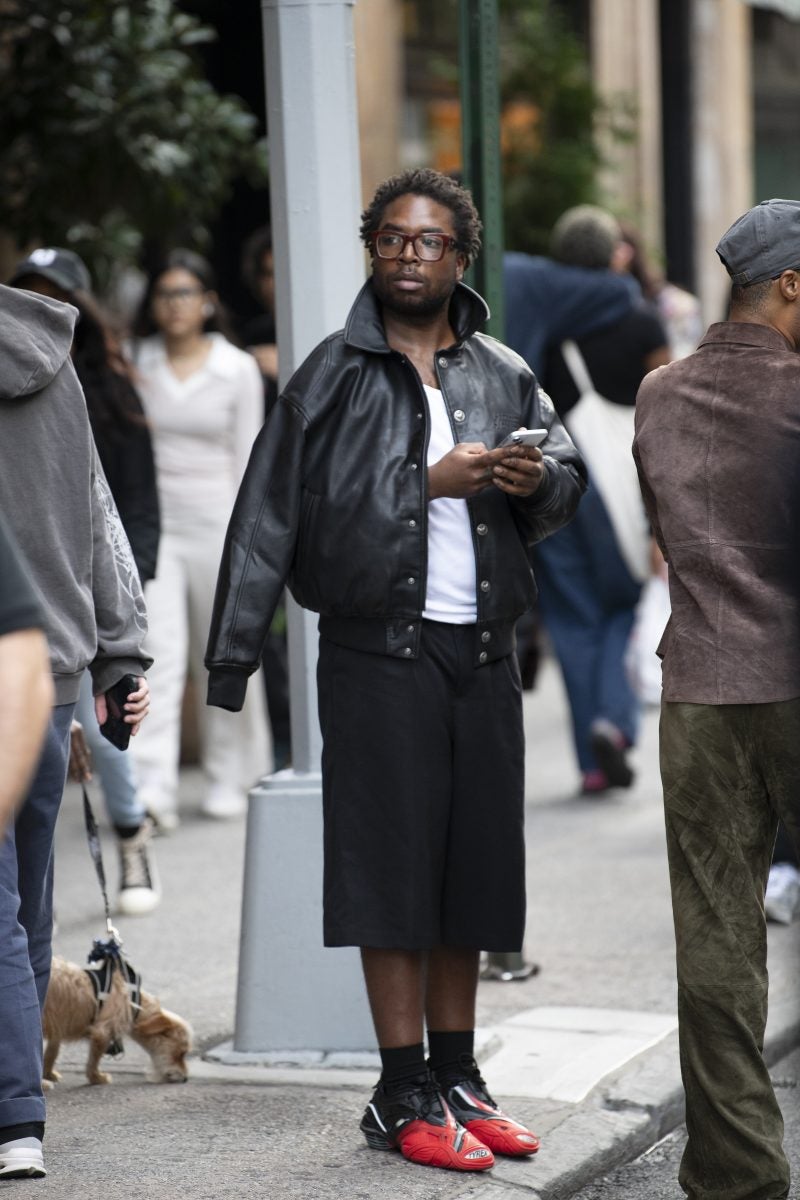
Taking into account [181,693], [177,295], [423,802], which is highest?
[177,295]

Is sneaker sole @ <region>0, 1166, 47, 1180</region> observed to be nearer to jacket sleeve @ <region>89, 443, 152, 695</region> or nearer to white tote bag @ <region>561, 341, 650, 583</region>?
jacket sleeve @ <region>89, 443, 152, 695</region>

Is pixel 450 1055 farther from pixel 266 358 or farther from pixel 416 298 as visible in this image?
pixel 266 358

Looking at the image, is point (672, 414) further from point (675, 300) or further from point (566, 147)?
point (566, 147)

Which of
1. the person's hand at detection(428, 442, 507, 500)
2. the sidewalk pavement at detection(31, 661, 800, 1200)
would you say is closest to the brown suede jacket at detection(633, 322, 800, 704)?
the person's hand at detection(428, 442, 507, 500)

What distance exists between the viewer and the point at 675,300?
12.6m

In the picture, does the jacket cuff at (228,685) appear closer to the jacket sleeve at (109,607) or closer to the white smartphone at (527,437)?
the jacket sleeve at (109,607)

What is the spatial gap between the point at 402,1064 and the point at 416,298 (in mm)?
1585

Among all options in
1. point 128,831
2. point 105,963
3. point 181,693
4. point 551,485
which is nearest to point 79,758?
point 105,963

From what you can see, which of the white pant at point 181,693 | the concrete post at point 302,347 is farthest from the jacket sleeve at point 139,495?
the concrete post at point 302,347

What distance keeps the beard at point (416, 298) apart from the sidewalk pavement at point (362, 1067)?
118 cm

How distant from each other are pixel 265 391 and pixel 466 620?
14.1ft

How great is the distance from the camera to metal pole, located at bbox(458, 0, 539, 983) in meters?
5.64

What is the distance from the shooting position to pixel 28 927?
4238 mm

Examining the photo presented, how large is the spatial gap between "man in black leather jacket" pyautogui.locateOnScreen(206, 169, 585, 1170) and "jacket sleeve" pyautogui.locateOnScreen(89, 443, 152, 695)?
197 millimetres
